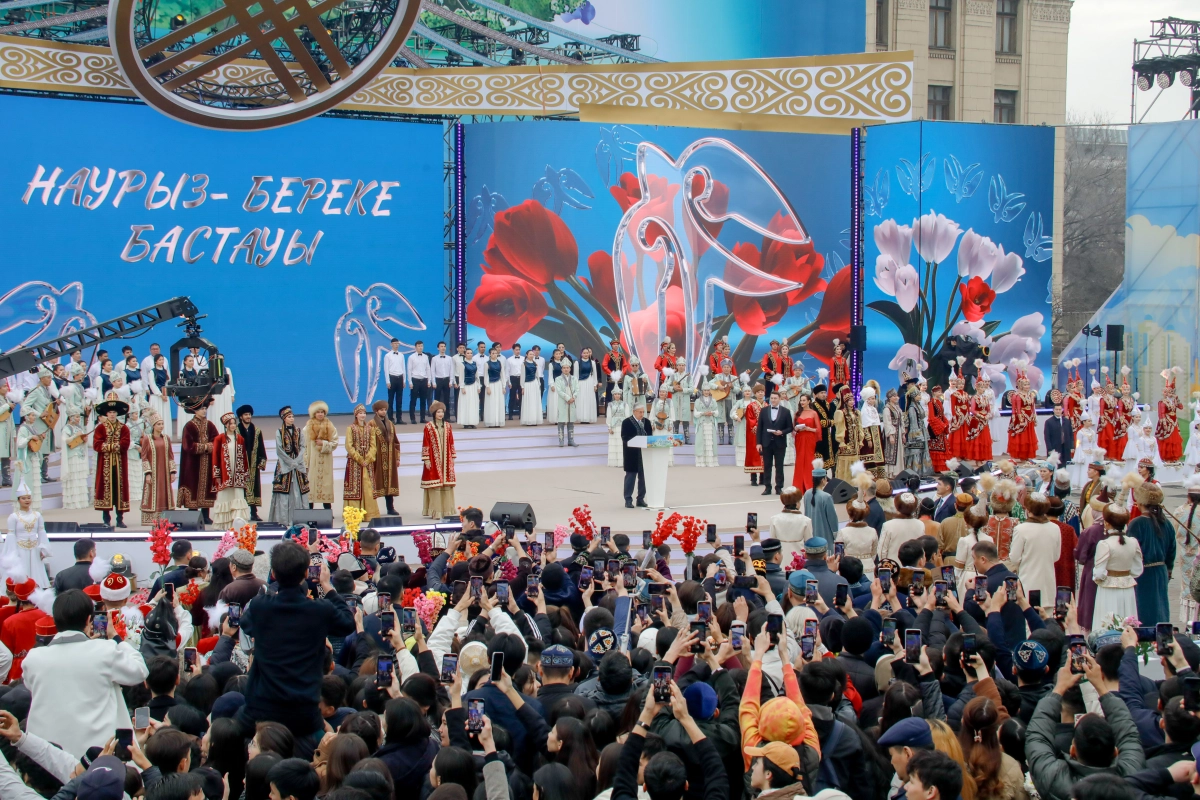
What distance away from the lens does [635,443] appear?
13.9 meters

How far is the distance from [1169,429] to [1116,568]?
11.3m

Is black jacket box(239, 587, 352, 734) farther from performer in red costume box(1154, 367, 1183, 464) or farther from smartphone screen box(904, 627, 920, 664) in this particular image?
performer in red costume box(1154, 367, 1183, 464)

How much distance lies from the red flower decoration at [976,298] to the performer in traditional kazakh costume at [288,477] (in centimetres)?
1314

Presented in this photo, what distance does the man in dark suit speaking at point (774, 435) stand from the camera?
15188 mm

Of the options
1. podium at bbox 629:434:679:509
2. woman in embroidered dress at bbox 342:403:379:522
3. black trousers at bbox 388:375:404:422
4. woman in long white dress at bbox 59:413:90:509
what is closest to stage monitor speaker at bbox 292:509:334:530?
woman in embroidered dress at bbox 342:403:379:522

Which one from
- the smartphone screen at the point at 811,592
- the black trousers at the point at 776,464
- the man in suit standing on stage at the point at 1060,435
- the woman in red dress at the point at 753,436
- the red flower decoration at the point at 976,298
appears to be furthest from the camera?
the red flower decoration at the point at 976,298

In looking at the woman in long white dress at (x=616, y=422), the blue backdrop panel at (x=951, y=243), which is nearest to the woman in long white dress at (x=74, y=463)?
the woman in long white dress at (x=616, y=422)

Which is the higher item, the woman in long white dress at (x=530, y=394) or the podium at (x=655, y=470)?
the woman in long white dress at (x=530, y=394)

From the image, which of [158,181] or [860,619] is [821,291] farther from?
[860,619]

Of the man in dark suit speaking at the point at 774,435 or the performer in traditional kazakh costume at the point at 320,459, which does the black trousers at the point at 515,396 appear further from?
the performer in traditional kazakh costume at the point at 320,459

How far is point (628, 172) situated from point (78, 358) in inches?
376

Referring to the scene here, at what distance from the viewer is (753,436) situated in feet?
54.2

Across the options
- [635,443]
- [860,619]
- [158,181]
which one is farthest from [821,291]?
[860,619]

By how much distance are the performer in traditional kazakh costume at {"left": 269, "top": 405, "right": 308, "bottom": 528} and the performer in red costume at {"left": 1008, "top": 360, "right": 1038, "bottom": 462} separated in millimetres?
10064
